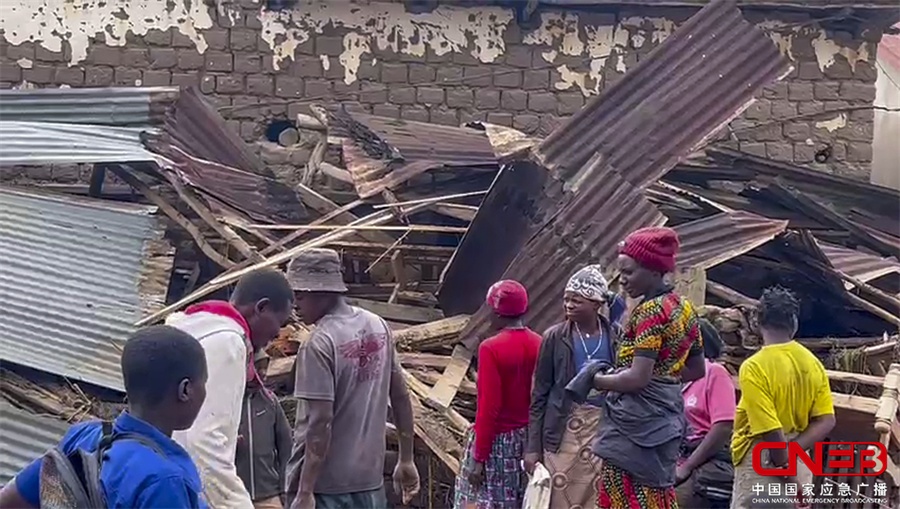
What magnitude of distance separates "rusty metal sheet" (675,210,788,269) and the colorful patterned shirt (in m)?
2.23

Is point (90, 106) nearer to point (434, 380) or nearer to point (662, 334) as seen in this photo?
point (434, 380)

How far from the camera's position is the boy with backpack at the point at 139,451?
2404 millimetres

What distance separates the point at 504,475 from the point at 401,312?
6.70 feet

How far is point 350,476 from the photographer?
14.1ft

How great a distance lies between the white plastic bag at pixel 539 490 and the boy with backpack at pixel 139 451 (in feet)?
7.52

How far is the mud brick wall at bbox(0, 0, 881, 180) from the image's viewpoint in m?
10.4

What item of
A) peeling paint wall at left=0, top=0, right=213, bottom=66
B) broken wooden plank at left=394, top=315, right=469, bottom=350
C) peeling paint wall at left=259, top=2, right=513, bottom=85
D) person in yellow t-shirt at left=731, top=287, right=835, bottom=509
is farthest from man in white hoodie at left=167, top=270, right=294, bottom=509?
peeling paint wall at left=0, top=0, right=213, bottom=66

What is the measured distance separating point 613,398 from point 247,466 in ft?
4.60

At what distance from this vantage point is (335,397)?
429 centimetres

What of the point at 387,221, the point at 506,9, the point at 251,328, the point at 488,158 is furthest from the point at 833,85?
the point at 251,328

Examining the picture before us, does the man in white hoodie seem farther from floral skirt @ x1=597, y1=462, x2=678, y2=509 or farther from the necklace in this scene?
the necklace

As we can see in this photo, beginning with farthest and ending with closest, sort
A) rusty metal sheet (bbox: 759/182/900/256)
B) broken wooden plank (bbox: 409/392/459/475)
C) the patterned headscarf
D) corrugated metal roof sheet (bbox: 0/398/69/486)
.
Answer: rusty metal sheet (bbox: 759/182/900/256) < broken wooden plank (bbox: 409/392/459/475) < corrugated metal roof sheet (bbox: 0/398/69/486) < the patterned headscarf

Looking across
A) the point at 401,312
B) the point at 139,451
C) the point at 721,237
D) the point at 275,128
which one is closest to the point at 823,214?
the point at 721,237

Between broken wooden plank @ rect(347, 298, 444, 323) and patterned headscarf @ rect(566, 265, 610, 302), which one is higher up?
patterned headscarf @ rect(566, 265, 610, 302)
